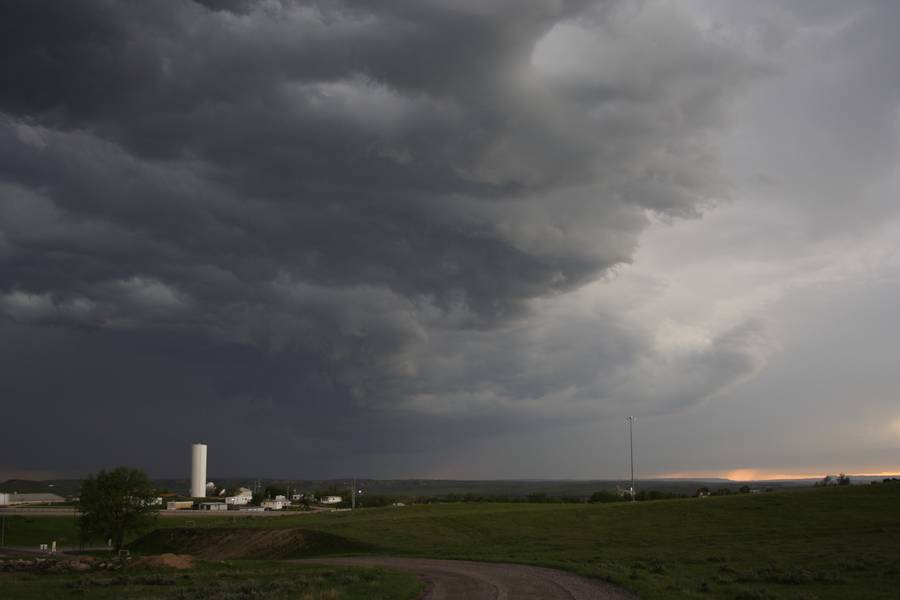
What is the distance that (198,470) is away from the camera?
619ft

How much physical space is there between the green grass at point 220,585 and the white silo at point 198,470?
147968 mm

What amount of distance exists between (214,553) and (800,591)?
54244mm

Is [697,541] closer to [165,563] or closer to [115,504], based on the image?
[165,563]

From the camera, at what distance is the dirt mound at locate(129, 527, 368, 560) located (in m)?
60.8

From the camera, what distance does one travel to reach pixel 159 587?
34.3m

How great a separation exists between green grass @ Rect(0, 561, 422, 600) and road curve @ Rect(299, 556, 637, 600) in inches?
62.2

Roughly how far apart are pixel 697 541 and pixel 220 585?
118 ft

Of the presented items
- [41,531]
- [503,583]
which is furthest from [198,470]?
[503,583]

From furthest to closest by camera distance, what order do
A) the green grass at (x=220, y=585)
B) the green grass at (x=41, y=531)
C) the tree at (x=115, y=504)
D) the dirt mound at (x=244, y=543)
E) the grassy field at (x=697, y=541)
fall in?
the green grass at (x=41, y=531) → the tree at (x=115, y=504) → the dirt mound at (x=244, y=543) → the grassy field at (x=697, y=541) → the green grass at (x=220, y=585)

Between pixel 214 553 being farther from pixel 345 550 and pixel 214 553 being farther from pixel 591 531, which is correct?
pixel 591 531

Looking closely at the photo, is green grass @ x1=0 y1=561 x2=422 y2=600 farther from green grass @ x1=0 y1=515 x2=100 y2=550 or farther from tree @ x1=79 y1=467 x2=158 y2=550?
green grass @ x1=0 y1=515 x2=100 y2=550

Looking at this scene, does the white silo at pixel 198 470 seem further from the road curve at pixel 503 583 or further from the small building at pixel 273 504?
the road curve at pixel 503 583

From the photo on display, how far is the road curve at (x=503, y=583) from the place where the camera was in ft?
95.7

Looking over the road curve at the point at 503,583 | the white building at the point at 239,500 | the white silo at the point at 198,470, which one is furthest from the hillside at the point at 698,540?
the white silo at the point at 198,470
